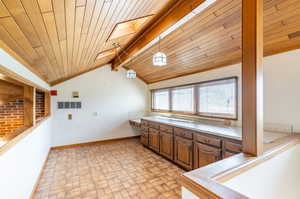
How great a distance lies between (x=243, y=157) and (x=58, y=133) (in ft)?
15.8

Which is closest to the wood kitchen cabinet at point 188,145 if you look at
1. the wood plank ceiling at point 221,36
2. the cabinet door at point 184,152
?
the cabinet door at point 184,152

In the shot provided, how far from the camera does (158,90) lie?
17.5 feet

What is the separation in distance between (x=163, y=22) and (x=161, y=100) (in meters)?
3.23

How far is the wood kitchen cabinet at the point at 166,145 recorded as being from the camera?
3365mm

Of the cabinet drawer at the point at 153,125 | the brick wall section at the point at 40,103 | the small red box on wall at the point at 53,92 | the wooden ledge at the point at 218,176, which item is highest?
the small red box on wall at the point at 53,92

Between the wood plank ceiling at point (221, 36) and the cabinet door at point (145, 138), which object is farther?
the cabinet door at point (145, 138)

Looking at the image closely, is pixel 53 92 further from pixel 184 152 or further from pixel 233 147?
pixel 233 147

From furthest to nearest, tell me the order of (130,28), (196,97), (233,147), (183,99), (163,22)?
1. (183,99)
2. (196,97)
3. (130,28)
4. (163,22)
5. (233,147)

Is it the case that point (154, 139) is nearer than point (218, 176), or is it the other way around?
point (218, 176)

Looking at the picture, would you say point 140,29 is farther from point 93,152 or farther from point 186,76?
point 93,152

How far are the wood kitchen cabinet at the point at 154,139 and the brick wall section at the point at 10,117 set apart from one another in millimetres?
3045

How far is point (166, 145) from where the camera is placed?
350 centimetres

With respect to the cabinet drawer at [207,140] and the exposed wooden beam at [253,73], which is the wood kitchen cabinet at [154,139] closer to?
the cabinet drawer at [207,140]

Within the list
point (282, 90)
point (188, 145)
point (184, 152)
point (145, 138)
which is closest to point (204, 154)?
point (188, 145)
